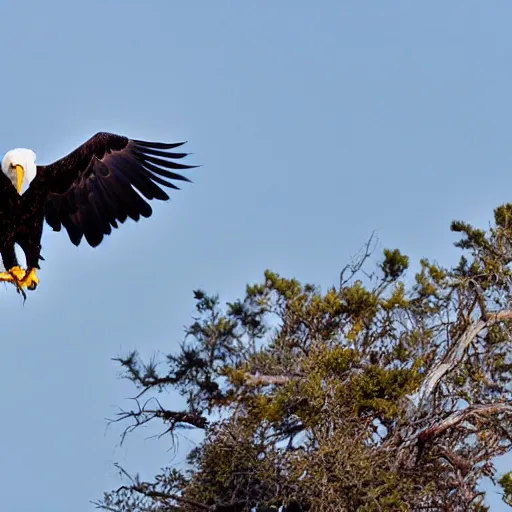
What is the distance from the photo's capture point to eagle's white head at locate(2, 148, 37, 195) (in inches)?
375

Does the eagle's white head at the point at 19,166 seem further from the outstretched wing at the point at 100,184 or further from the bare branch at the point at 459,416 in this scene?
the bare branch at the point at 459,416

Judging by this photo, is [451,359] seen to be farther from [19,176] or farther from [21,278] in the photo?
[19,176]

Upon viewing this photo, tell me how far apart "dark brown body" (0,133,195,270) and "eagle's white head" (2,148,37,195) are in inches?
8.1

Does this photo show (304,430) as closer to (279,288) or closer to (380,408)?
(380,408)

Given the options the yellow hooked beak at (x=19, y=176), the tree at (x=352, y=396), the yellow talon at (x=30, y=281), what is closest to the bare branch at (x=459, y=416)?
the tree at (x=352, y=396)

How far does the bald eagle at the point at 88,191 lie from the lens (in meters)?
9.75

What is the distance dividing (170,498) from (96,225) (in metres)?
2.75

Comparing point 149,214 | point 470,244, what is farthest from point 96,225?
point 470,244

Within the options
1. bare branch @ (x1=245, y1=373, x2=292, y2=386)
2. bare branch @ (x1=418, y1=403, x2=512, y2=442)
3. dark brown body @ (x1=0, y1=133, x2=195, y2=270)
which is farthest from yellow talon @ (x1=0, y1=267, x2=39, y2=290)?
bare branch @ (x1=418, y1=403, x2=512, y2=442)

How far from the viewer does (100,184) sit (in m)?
10.2

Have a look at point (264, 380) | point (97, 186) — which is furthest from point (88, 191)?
point (264, 380)

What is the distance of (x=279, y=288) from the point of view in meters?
9.81

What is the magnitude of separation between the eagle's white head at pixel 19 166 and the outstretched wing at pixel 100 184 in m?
0.32

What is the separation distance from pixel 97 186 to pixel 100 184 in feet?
0.12
